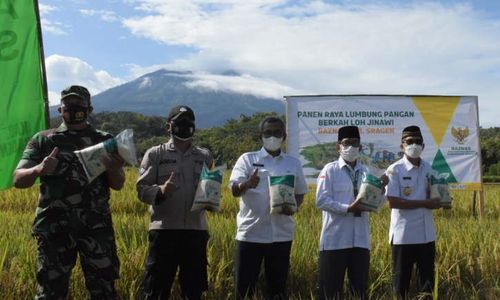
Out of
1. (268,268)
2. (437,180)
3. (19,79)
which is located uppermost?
(19,79)

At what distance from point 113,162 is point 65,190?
36 cm

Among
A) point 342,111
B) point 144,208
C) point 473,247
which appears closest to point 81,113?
point 473,247

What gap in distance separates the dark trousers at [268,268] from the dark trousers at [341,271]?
0.99 ft

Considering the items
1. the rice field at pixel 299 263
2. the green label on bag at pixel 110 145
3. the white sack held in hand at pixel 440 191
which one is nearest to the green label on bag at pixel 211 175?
the green label on bag at pixel 110 145

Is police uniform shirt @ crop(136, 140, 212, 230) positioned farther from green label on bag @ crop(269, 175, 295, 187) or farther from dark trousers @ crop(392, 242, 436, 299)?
dark trousers @ crop(392, 242, 436, 299)

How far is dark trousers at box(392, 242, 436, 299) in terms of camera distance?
4234mm

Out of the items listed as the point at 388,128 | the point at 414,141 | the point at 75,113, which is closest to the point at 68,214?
the point at 75,113

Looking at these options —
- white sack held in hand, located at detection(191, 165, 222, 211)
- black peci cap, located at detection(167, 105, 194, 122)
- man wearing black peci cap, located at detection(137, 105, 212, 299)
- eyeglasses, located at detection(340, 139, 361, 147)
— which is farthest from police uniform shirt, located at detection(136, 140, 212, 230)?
eyeglasses, located at detection(340, 139, 361, 147)

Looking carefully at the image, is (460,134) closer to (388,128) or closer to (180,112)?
(388,128)

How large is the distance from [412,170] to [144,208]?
21.1 ft

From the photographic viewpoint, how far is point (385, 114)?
8.60 metres

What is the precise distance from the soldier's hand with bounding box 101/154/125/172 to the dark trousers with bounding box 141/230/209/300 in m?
0.60

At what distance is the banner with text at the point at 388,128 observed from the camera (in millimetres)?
8375

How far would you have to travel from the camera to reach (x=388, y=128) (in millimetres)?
8609
